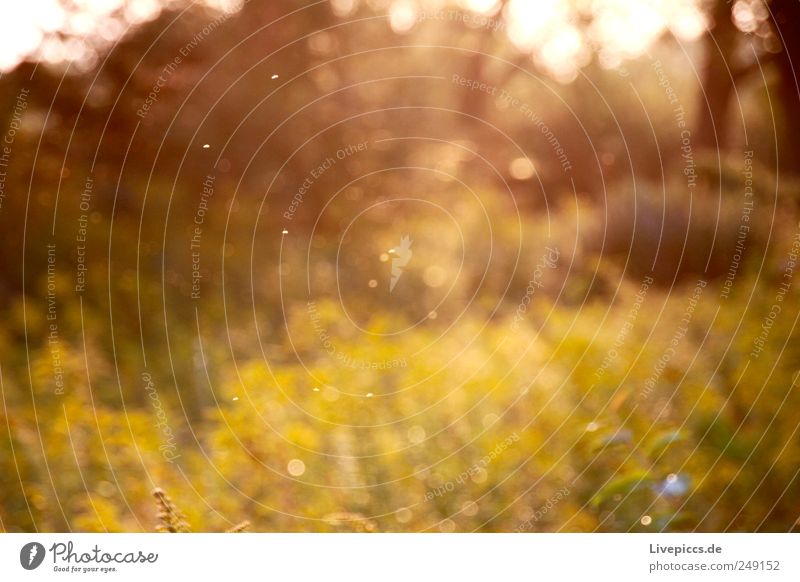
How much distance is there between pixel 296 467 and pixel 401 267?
1126mm

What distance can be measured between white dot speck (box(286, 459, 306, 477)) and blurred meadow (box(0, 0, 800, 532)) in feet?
0.06

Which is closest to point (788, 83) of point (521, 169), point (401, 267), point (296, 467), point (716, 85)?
point (716, 85)

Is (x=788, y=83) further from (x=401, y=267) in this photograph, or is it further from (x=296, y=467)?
(x=296, y=467)

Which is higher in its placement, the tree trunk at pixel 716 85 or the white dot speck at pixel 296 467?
the tree trunk at pixel 716 85

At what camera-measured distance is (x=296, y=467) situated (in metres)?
3.20

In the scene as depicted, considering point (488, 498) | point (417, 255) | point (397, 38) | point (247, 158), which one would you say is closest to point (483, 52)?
point (397, 38)

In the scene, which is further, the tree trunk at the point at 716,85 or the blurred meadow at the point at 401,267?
the tree trunk at the point at 716,85

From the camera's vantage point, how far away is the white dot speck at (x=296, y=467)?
10.5 ft

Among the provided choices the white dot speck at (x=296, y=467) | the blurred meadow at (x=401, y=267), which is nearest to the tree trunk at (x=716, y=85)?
the blurred meadow at (x=401, y=267)

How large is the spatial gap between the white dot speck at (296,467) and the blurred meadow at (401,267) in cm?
2

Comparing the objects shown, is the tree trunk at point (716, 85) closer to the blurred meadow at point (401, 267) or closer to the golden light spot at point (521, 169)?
the blurred meadow at point (401, 267)

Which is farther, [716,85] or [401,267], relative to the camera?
[401,267]

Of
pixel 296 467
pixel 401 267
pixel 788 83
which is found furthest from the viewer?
pixel 401 267

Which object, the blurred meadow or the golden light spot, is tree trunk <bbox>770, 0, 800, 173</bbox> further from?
the golden light spot
